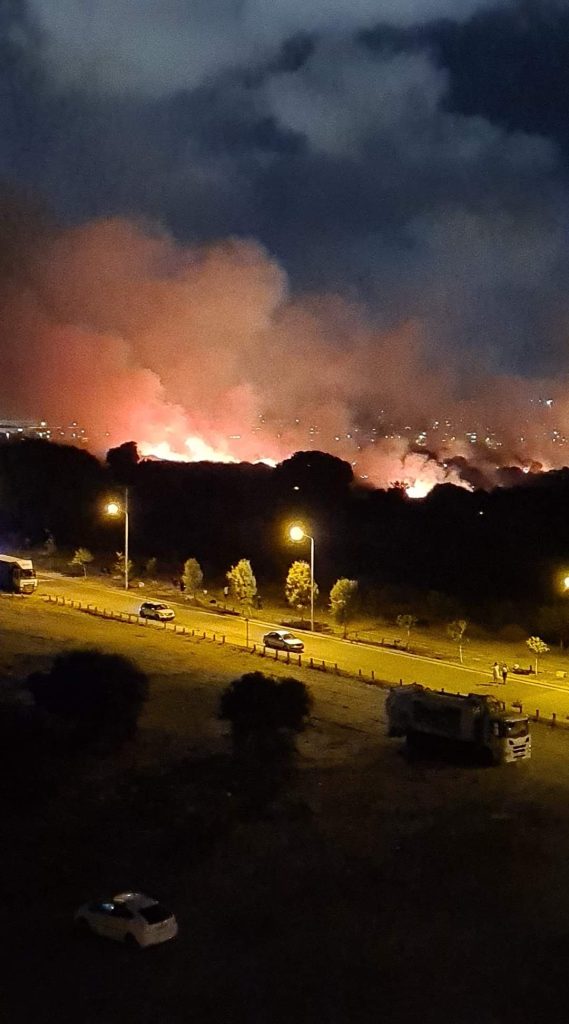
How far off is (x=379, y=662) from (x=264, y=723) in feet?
25.5

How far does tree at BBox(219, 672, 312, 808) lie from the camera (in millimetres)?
18969

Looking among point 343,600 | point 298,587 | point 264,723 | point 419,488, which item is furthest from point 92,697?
point 419,488

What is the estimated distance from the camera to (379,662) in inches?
1126

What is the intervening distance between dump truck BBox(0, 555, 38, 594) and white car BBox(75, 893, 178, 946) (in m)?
27.3

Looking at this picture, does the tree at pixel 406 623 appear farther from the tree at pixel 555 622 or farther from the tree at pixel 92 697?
the tree at pixel 92 697

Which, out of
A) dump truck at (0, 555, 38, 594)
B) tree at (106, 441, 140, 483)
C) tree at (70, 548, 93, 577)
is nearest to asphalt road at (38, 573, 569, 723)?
dump truck at (0, 555, 38, 594)

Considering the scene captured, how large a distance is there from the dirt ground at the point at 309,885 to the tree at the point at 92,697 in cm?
69

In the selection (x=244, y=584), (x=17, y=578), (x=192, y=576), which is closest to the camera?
(x=244, y=584)

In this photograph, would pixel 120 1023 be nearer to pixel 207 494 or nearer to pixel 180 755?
pixel 180 755

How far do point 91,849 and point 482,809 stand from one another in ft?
21.0

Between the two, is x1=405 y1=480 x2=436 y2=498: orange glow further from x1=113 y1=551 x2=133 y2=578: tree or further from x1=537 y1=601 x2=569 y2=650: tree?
x1=537 y1=601 x2=569 y2=650: tree

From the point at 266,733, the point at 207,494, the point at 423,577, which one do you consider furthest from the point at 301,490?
the point at 266,733

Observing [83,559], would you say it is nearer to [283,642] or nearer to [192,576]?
[192,576]

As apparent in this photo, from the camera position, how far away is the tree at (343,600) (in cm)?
3344
